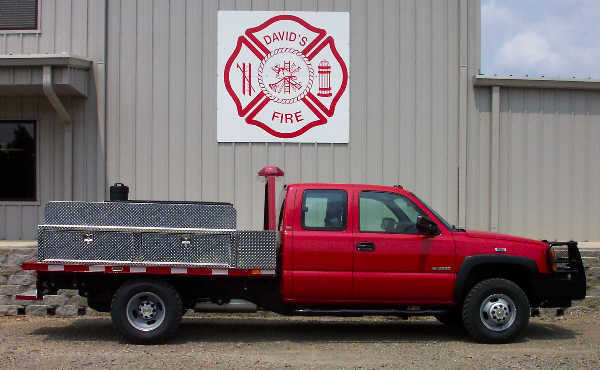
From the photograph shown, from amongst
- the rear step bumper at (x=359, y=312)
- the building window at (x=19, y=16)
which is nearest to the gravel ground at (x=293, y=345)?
the rear step bumper at (x=359, y=312)

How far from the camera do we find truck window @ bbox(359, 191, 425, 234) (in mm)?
7660

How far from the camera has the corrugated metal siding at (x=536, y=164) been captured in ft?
37.5

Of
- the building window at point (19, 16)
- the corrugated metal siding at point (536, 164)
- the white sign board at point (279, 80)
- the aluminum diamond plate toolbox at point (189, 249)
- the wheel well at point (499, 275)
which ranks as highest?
the building window at point (19, 16)

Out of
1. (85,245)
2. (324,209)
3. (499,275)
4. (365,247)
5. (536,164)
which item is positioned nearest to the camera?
(85,245)

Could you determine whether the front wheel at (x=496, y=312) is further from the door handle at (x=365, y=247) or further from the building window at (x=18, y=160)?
the building window at (x=18, y=160)

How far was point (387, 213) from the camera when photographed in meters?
7.80

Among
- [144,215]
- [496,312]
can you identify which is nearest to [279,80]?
[144,215]

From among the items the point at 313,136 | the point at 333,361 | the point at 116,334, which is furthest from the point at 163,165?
the point at 333,361

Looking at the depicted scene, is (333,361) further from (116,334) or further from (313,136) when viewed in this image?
(313,136)

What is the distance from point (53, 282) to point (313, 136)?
5213 millimetres

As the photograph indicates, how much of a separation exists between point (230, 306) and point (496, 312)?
3.22 m

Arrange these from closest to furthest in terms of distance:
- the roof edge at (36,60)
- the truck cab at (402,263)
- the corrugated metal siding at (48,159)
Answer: the truck cab at (402,263)
the roof edge at (36,60)
the corrugated metal siding at (48,159)

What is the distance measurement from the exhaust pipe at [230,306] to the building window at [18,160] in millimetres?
5033

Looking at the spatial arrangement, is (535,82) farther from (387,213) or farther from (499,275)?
(387,213)
